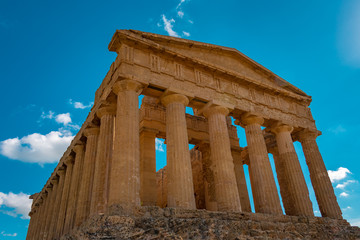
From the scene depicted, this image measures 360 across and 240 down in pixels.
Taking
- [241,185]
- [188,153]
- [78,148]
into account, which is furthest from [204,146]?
[78,148]

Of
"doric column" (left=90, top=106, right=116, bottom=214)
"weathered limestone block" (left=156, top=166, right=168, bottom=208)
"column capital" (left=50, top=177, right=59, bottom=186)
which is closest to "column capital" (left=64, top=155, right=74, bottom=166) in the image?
"column capital" (left=50, top=177, right=59, bottom=186)

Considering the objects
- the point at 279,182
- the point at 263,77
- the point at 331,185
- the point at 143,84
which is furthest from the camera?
the point at 279,182

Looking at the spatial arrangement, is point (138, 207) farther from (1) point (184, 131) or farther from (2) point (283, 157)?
(2) point (283, 157)

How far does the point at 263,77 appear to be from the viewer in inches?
911

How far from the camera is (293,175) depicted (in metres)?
20.2

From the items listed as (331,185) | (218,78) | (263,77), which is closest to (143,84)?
(218,78)

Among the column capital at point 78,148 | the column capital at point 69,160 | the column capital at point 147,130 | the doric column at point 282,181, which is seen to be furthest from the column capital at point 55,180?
the doric column at point 282,181

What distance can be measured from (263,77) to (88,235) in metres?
18.1

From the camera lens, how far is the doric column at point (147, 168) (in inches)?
769

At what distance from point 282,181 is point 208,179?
285 inches

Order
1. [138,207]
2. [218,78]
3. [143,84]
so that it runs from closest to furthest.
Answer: [138,207] → [143,84] → [218,78]

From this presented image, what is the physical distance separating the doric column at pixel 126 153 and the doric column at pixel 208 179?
33.5 feet

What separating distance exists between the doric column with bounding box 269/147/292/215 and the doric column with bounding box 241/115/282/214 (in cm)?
546

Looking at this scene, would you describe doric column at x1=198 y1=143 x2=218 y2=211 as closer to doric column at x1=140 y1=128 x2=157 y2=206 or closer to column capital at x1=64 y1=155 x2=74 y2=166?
doric column at x1=140 y1=128 x2=157 y2=206
